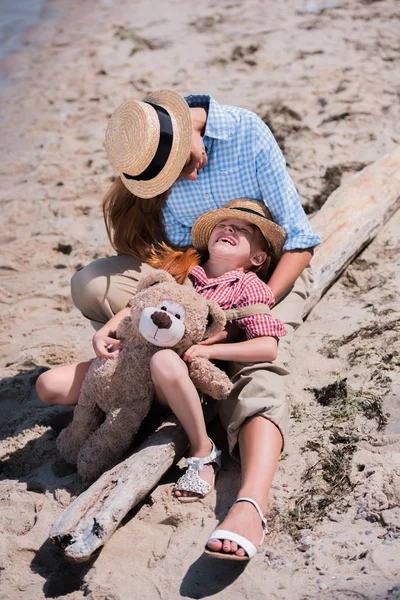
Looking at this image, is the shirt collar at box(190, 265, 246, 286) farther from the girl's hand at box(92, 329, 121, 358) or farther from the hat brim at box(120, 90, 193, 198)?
the girl's hand at box(92, 329, 121, 358)

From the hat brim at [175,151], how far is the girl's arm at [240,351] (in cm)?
77

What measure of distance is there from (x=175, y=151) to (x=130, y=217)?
461 millimetres

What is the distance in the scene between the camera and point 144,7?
8.55 m

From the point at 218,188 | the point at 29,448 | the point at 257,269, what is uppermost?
the point at 218,188

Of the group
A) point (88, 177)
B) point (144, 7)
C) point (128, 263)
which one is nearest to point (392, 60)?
point (88, 177)

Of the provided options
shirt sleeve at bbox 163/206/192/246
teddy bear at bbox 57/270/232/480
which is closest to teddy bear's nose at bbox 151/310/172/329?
teddy bear at bbox 57/270/232/480

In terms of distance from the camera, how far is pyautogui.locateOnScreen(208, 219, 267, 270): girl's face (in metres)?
3.01

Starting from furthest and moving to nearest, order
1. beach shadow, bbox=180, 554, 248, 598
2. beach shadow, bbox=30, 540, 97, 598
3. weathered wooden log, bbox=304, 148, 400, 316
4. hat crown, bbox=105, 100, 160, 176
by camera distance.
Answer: weathered wooden log, bbox=304, 148, 400, 316
hat crown, bbox=105, 100, 160, 176
beach shadow, bbox=30, 540, 97, 598
beach shadow, bbox=180, 554, 248, 598

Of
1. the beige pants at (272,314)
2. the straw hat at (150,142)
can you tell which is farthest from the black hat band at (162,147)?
the beige pants at (272,314)

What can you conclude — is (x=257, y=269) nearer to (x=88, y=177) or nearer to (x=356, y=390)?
(x=356, y=390)

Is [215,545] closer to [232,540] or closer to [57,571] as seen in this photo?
[232,540]

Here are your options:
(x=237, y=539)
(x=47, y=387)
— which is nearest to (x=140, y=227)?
(x=47, y=387)

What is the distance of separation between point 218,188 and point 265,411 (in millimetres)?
1126

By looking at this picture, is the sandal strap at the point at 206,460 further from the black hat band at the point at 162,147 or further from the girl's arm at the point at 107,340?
the black hat band at the point at 162,147
